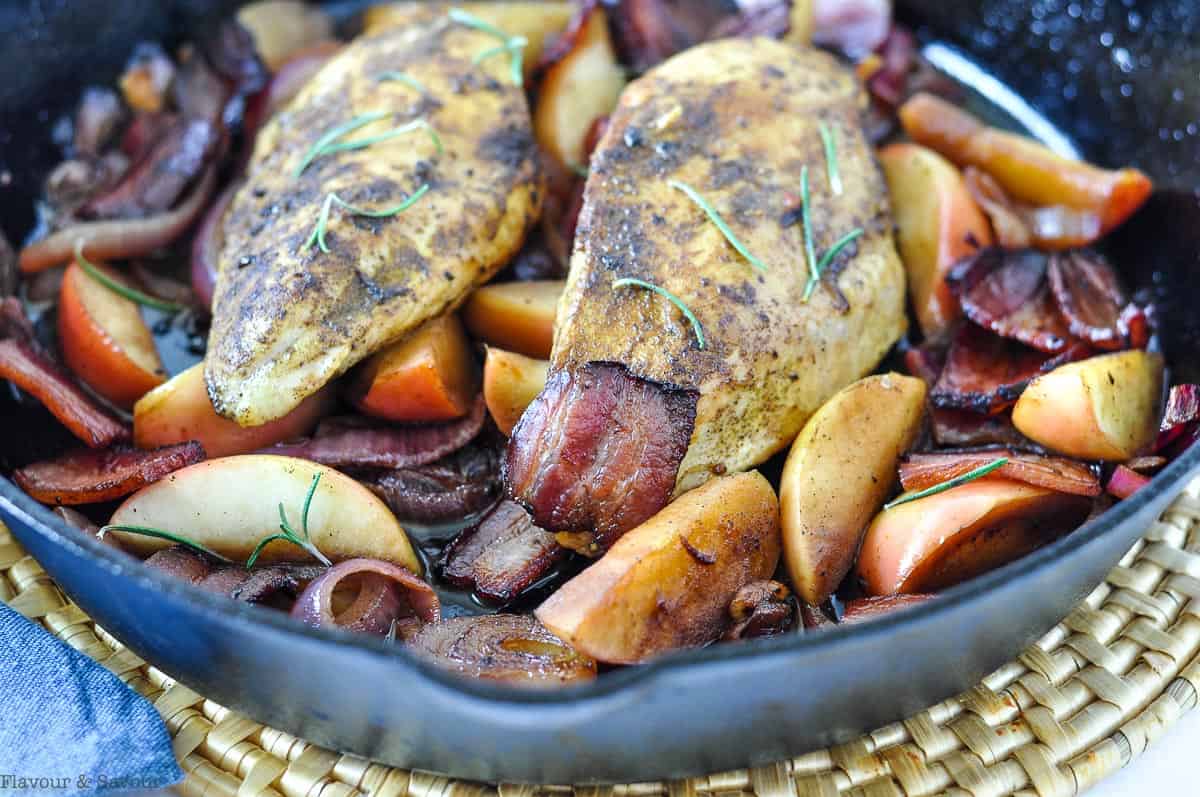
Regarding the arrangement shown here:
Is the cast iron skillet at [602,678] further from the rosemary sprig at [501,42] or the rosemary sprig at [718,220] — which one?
the rosemary sprig at [501,42]

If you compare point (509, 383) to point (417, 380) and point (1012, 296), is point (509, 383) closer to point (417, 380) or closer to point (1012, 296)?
point (417, 380)

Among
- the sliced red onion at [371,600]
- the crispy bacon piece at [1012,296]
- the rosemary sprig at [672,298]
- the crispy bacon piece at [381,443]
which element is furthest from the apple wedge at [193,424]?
the crispy bacon piece at [1012,296]

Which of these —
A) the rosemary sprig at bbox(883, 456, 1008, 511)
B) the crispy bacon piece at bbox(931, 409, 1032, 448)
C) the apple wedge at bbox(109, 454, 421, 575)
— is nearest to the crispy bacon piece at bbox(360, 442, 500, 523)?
the apple wedge at bbox(109, 454, 421, 575)

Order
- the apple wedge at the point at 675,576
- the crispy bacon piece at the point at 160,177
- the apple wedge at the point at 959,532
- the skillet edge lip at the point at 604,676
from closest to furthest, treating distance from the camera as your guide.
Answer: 1. the skillet edge lip at the point at 604,676
2. the apple wedge at the point at 675,576
3. the apple wedge at the point at 959,532
4. the crispy bacon piece at the point at 160,177

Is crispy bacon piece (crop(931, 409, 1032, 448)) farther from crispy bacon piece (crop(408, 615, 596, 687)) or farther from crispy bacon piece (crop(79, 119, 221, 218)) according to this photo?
crispy bacon piece (crop(79, 119, 221, 218))

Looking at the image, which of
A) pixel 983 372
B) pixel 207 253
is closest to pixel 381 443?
pixel 207 253

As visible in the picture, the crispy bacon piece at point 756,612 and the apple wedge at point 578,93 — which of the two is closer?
the crispy bacon piece at point 756,612

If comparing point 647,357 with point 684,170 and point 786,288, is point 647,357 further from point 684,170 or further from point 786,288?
point 684,170
